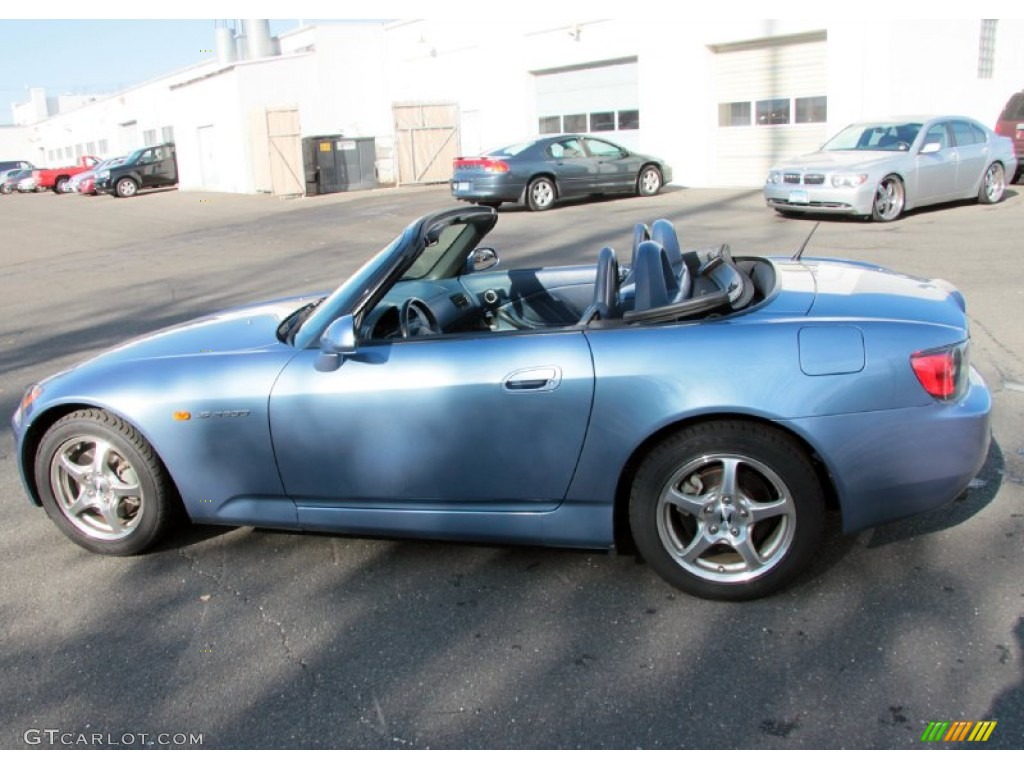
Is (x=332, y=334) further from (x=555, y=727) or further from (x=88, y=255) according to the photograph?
(x=88, y=255)

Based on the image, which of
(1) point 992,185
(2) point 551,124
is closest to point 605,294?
(1) point 992,185

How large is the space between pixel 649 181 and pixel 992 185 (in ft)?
22.1

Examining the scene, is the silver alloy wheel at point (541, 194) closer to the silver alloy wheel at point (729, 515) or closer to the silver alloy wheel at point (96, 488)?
the silver alloy wheel at point (96, 488)

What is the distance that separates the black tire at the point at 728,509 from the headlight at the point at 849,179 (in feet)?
35.5

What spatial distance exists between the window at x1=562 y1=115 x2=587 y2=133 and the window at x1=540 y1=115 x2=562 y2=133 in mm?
194

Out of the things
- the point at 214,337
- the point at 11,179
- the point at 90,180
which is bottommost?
the point at 214,337

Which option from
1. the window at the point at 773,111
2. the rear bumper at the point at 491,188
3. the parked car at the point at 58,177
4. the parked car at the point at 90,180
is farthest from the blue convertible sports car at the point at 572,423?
the parked car at the point at 58,177

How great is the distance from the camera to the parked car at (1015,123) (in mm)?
17734

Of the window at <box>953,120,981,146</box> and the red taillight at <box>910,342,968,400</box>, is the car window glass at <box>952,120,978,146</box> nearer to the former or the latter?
the window at <box>953,120,981,146</box>

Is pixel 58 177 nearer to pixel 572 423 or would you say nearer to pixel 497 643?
pixel 572 423

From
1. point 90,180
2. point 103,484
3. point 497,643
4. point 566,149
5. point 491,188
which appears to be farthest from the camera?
point 90,180

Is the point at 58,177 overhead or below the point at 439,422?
overhead

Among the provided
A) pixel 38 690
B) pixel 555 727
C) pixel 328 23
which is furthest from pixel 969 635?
pixel 328 23

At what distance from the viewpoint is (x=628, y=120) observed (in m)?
22.9
